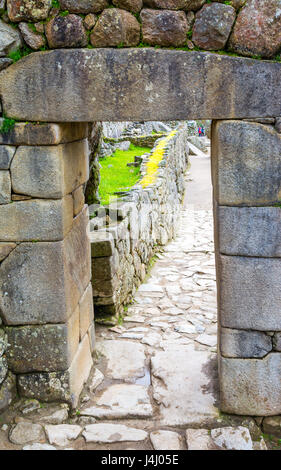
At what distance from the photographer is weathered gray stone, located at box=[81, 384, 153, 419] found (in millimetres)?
3816

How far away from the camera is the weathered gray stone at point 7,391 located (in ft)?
12.0

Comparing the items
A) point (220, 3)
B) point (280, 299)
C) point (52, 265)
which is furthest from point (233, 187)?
point (52, 265)

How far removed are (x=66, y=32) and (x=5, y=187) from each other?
116cm

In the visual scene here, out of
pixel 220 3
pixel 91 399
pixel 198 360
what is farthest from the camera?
pixel 198 360

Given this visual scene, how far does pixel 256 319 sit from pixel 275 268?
0.42 m

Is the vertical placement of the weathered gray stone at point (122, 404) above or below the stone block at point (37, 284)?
below

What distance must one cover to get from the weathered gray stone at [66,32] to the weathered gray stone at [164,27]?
Answer: 424mm

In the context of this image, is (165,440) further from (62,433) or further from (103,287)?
(103,287)

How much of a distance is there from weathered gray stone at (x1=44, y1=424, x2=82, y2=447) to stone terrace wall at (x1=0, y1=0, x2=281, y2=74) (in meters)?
2.79

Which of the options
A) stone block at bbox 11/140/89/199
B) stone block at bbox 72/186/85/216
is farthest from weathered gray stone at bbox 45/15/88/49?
stone block at bbox 72/186/85/216

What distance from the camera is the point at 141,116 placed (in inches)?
128

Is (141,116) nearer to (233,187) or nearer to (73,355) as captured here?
(233,187)

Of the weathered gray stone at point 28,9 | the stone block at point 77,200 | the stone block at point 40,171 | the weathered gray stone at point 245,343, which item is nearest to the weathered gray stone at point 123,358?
the weathered gray stone at point 245,343

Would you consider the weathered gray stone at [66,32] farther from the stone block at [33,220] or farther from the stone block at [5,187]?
the stone block at [33,220]
